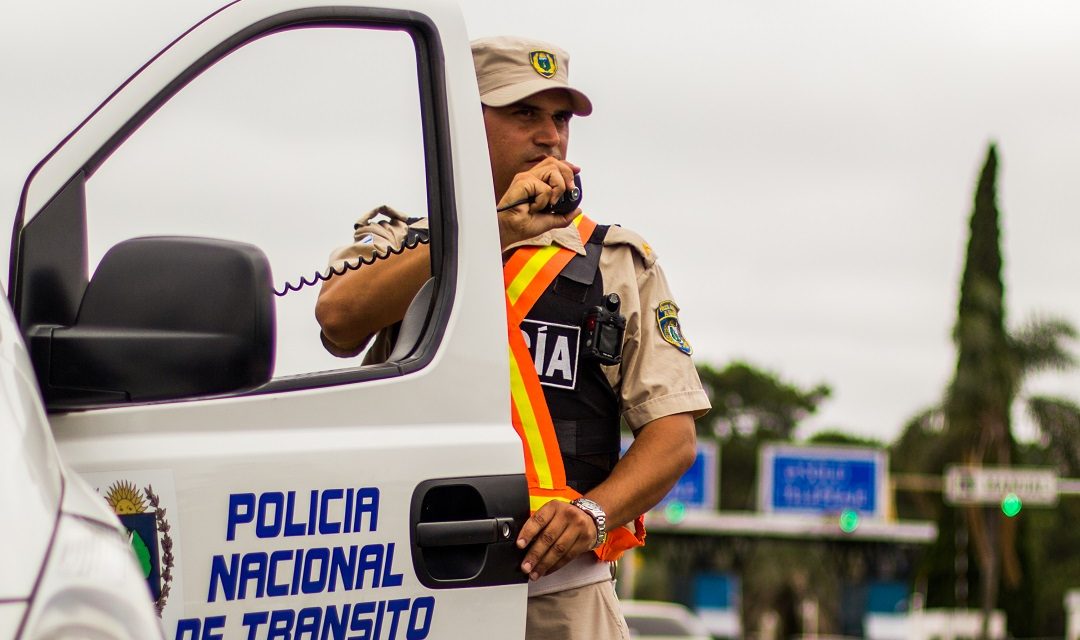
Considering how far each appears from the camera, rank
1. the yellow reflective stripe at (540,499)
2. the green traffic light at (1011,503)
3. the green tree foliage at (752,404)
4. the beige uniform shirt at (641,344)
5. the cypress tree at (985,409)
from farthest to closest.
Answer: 1. the green tree foliage at (752,404)
2. the cypress tree at (985,409)
3. the green traffic light at (1011,503)
4. the beige uniform shirt at (641,344)
5. the yellow reflective stripe at (540,499)

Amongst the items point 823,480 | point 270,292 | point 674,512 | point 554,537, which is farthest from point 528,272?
point 823,480

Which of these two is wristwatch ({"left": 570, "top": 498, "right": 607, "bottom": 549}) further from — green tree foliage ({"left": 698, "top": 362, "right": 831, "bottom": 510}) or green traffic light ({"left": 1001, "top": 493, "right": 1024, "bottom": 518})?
green tree foliage ({"left": 698, "top": 362, "right": 831, "bottom": 510})

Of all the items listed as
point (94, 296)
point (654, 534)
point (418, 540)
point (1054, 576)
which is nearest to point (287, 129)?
point (94, 296)

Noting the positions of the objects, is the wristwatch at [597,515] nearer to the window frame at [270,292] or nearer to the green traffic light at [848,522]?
the window frame at [270,292]

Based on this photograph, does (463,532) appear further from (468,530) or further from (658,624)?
(658,624)

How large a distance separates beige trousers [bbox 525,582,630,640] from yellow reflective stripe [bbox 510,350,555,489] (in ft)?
0.75

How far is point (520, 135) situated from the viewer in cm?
316

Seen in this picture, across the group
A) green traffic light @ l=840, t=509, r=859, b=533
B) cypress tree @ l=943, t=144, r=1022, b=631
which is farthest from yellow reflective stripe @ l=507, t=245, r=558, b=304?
green traffic light @ l=840, t=509, r=859, b=533

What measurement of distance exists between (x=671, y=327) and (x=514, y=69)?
0.59 metres

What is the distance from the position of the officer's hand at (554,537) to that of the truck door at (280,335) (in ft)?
0.12

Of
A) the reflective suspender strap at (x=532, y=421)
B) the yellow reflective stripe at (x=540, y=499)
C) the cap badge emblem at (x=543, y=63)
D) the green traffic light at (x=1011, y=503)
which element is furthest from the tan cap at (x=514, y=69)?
the green traffic light at (x=1011, y=503)

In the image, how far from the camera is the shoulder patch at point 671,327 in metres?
3.08

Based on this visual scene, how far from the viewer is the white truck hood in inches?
60.9

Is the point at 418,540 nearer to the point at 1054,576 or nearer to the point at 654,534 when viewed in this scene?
the point at 1054,576
